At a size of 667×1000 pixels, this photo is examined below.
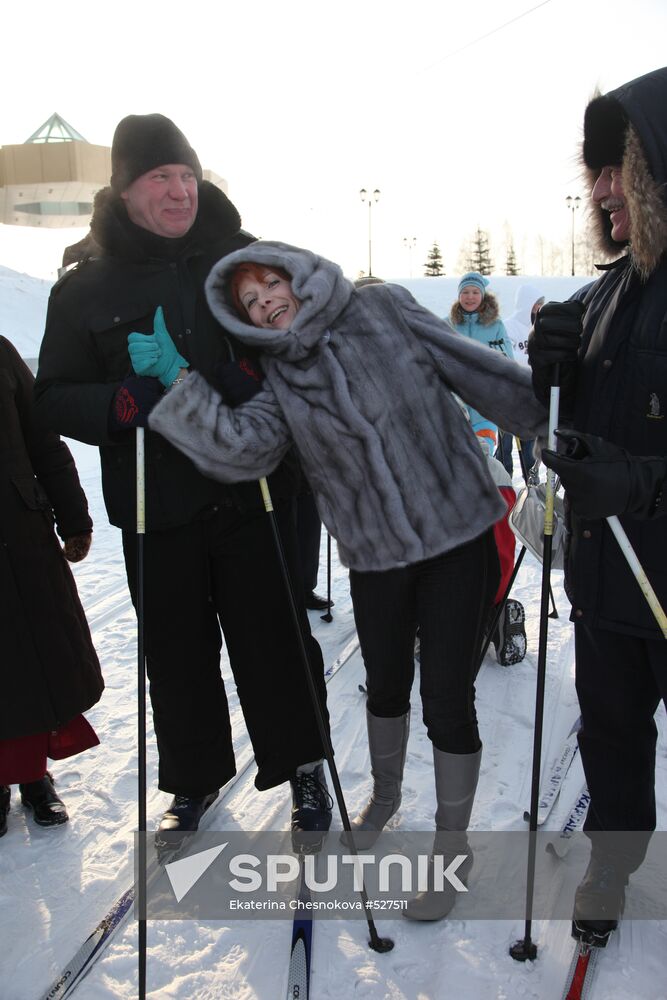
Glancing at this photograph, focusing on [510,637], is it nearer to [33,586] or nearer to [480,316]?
[33,586]

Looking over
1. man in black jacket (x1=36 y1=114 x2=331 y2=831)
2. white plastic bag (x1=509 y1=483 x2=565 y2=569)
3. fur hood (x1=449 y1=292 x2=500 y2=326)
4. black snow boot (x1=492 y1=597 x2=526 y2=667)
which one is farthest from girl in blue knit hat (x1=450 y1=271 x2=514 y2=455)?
man in black jacket (x1=36 y1=114 x2=331 y2=831)

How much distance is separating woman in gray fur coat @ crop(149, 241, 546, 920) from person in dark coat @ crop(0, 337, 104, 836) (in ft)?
2.45

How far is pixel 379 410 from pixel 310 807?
1.41 meters

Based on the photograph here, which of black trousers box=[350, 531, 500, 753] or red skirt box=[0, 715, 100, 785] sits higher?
black trousers box=[350, 531, 500, 753]

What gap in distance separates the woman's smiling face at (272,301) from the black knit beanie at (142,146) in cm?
53

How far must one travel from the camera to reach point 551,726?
3121 millimetres

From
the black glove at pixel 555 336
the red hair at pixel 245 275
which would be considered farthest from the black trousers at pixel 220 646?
the black glove at pixel 555 336

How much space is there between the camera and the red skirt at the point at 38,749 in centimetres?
257

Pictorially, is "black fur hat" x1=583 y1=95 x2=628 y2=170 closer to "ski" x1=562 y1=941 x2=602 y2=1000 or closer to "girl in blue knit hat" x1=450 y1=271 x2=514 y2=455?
"ski" x1=562 y1=941 x2=602 y2=1000

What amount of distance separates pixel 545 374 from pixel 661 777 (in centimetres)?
168

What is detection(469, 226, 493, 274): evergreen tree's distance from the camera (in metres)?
63.3

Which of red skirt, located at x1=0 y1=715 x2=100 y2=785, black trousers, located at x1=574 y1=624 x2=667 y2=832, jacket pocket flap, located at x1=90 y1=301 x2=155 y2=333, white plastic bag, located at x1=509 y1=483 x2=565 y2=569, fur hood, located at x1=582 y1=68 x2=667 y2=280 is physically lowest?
red skirt, located at x1=0 y1=715 x2=100 y2=785

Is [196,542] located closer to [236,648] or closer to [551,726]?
[236,648]

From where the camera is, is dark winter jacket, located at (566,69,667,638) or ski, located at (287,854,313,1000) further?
ski, located at (287,854,313,1000)
